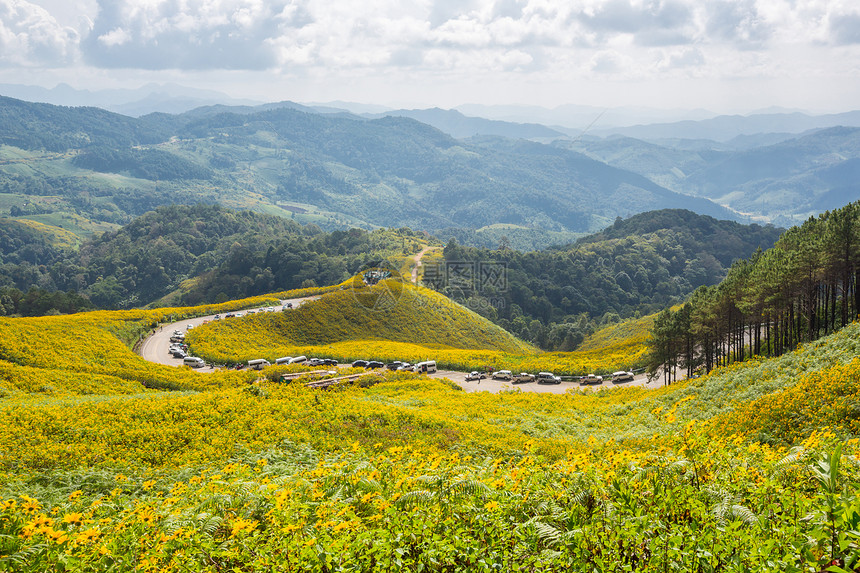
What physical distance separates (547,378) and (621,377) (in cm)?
586

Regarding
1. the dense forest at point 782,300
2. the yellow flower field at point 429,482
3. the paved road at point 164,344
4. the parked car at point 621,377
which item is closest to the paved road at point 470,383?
the paved road at point 164,344

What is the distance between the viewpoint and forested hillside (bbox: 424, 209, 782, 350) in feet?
353

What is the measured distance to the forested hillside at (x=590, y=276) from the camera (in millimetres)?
107500

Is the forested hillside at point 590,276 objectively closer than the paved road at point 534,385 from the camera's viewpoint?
No

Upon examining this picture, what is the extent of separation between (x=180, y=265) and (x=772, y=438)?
181005mm

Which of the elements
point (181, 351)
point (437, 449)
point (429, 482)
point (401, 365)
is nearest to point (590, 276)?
point (401, 365)

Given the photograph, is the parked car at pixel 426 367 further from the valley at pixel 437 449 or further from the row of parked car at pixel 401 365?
the valley at pixel 437 449

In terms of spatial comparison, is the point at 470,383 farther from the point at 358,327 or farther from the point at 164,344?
the point at 164,344

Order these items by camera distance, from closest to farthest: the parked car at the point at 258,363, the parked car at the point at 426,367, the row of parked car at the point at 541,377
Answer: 1. the parked car at the point at 258,363
2. the row of parked car at the point at 541,377
3. the parked car at the point at 426,367

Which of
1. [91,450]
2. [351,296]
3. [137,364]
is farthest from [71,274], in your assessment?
[91,450]

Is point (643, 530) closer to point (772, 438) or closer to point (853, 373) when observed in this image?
point (772, 438)

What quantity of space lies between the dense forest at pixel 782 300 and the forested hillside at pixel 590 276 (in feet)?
170

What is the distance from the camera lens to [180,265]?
554 ft

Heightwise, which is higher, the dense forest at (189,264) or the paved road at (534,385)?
the dense forest at (189,264)
